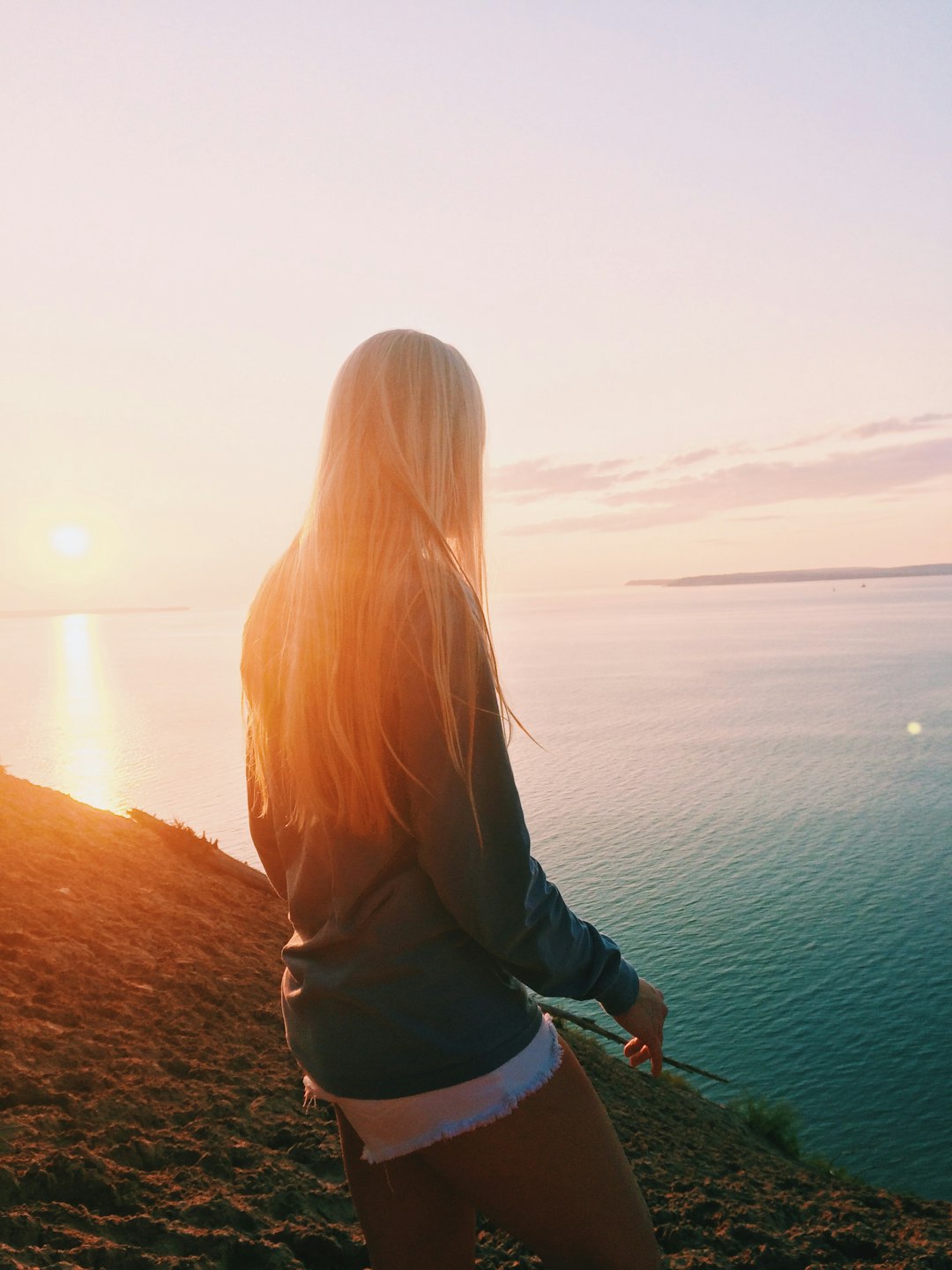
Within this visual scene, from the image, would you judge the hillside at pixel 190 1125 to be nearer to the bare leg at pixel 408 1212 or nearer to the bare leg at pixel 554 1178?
the bare leg at pixel 408 1212

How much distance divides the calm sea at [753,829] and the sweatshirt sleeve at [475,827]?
15.5 ft

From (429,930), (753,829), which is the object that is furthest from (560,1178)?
(753,829)

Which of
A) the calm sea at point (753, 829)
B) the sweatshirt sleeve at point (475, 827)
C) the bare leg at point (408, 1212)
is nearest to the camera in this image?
the sweatshirt sleeve at point (475, 827)

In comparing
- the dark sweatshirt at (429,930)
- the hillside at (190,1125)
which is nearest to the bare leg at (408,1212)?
the dark sweatshirt at (429,930)

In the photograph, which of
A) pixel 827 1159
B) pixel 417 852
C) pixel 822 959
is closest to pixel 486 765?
pixel 417 852

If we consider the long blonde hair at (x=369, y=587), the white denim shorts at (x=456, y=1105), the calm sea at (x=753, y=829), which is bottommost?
the calm sea at (x=753, y=829)

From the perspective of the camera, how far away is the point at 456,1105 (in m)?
1.87

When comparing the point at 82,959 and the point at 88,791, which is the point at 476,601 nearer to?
the point at 82,959

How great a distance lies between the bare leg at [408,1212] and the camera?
211 cm

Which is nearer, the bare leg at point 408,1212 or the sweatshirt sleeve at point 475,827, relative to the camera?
the sweatshirt sleeve at point 475,827

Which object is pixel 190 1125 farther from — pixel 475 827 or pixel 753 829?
pixel 753 829

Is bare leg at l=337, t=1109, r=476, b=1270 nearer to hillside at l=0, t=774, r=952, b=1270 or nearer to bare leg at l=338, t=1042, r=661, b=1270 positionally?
bare leg at l=338, t=1042, r=661, b=1270

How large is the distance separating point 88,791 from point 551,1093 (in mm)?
45826

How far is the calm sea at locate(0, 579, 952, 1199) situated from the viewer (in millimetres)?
18641
